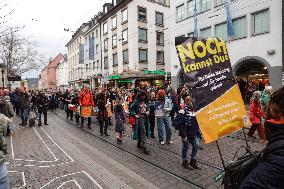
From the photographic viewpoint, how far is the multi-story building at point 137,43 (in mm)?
38531

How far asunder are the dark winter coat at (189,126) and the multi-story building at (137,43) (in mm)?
29817

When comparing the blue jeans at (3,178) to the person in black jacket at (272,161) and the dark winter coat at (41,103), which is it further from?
the dark winter coat at (41,103)

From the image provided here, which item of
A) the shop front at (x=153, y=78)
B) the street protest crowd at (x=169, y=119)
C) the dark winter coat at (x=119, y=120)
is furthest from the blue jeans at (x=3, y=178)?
the shop front at (x=153, y=78)

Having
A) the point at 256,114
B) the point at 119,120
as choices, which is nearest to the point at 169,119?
the point at 119,120

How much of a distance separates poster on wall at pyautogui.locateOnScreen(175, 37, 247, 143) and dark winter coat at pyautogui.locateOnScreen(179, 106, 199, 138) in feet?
11.1

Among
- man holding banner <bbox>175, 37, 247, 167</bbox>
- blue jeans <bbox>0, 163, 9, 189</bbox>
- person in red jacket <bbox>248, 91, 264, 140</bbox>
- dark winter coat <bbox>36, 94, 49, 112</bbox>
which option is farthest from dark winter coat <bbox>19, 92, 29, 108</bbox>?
man holding banner <bbox>175, 37, 247, 167</bbox>

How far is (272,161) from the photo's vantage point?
5.42 feet

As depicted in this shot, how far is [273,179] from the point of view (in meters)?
1.62

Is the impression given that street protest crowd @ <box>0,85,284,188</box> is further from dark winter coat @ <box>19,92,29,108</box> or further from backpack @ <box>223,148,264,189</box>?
backpack @ <box>223,148,264,189</box>

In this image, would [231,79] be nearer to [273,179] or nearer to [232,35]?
[273,179]

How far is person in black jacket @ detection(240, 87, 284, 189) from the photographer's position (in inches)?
63.6

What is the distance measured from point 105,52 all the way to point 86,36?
12252 millimetres

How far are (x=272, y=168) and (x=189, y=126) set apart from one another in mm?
5901

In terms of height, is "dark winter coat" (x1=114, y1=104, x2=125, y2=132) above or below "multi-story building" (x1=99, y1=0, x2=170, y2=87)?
below
